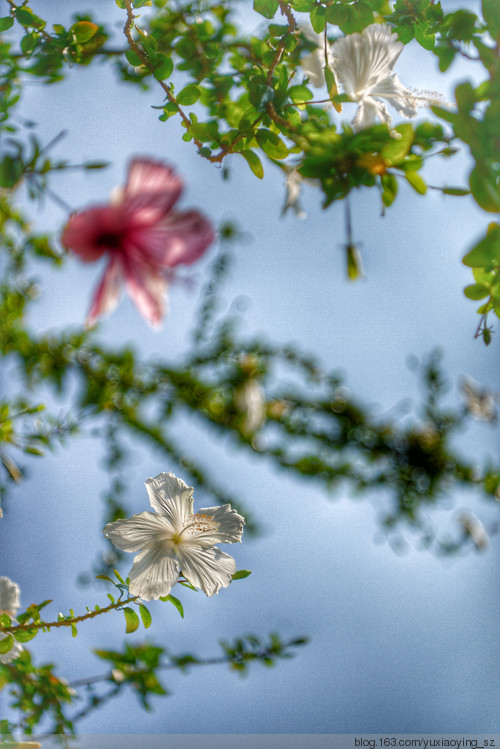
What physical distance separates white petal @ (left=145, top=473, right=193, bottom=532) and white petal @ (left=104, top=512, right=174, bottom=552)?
0.03 feet

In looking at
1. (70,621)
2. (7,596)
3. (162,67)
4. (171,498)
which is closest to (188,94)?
(162,67)

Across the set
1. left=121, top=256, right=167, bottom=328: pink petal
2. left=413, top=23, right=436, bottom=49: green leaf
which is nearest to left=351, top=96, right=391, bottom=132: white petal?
left=413, top=23, right=436, bottom=49: green leaf

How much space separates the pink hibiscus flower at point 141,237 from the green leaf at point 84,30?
32 cm

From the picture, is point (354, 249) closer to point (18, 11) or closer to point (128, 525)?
point (128, 525)

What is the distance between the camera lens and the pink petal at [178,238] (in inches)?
8.7

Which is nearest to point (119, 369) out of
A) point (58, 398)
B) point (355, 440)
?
point (58, 398)

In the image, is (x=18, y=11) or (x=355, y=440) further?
(x=355, y=440)

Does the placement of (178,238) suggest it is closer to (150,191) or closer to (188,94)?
(150,191)

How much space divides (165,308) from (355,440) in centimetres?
110

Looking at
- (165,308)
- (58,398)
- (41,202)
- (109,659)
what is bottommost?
(109,659)

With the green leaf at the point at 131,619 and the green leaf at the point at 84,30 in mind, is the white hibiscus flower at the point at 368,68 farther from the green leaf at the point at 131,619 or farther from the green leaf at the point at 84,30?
the green leaf at the point at 131,619

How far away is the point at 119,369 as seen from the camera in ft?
3.71

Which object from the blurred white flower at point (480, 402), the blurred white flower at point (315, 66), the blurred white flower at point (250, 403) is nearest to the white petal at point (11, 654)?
the blurred white flower at point (315, 66)

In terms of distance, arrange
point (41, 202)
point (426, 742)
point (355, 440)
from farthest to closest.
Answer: point (355, 440) < point (426, 742) < point (41, 202)
